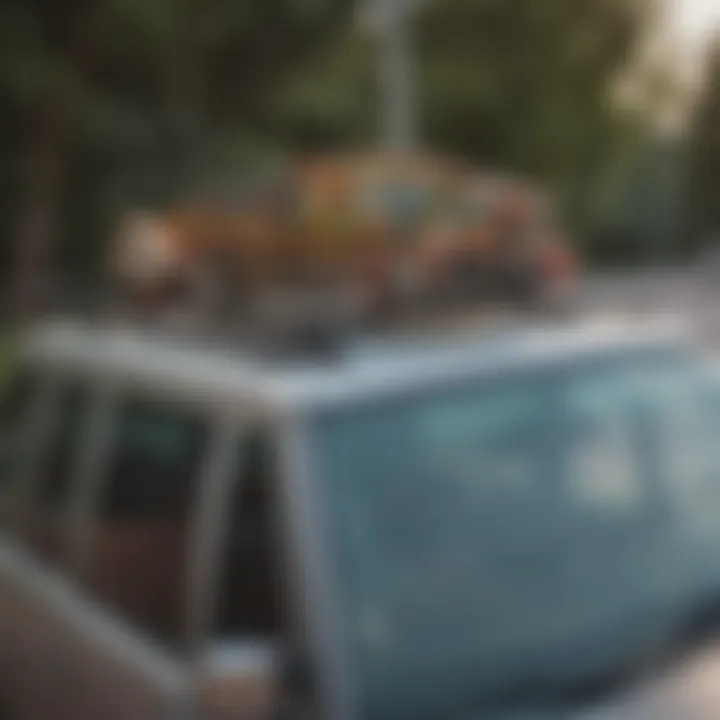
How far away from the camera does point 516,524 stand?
11.6ft

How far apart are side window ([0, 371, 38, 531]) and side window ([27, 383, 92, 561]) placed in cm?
22

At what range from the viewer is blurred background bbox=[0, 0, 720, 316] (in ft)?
65.3

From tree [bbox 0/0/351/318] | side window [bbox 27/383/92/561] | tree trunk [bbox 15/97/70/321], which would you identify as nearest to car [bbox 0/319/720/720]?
side window [bbox 27/383/92/561]

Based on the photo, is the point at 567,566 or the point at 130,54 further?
the point at 130,54

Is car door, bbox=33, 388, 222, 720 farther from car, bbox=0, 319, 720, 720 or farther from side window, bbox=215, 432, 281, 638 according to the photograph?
side window, bbox=215, 432, 281, 638

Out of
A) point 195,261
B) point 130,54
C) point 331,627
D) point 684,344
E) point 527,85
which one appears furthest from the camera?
point 527,85

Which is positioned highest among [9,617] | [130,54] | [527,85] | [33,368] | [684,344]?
[684,344]

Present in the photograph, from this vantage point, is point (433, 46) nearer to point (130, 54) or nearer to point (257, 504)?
point (130, 54)

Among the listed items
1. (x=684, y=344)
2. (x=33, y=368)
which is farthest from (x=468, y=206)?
(x=684, y=344)

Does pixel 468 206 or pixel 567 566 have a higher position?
pixel 567 566

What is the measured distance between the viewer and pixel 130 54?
71.8 feet

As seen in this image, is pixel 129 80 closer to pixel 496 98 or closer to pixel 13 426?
pixel 496 98

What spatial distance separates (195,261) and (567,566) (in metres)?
15.3

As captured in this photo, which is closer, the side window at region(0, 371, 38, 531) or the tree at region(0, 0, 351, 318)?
the side window at region(0, 371, 38, 531)
